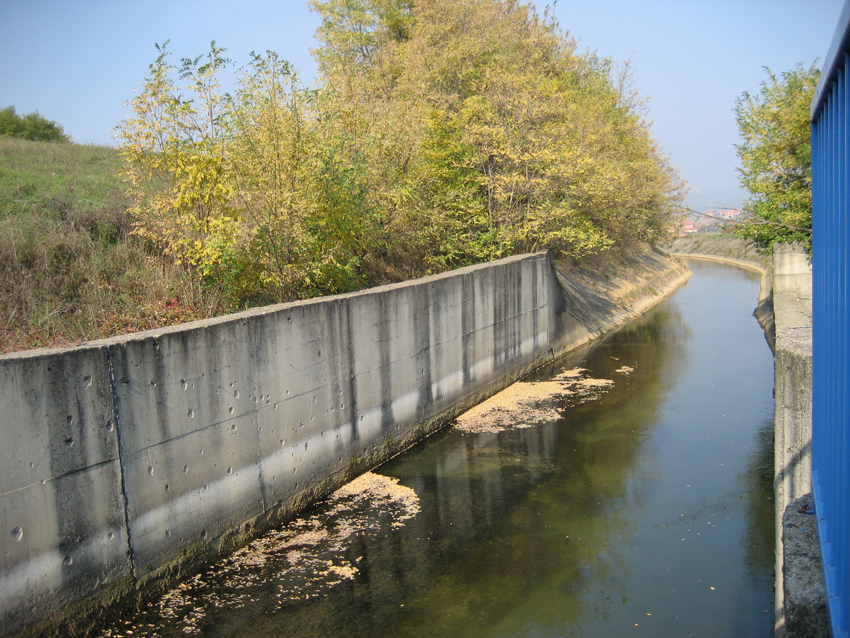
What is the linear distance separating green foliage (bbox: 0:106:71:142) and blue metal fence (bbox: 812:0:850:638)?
86.0 feet

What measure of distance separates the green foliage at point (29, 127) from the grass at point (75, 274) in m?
11.5

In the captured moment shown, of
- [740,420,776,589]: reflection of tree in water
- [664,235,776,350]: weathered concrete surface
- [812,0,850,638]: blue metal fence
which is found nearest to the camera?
[812,0,850,638]: blue metal fence

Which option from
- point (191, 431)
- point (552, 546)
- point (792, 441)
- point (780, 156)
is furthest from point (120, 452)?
point (780, 156)

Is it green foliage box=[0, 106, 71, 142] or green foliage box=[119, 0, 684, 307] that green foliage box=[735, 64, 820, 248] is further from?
green foliage box=[0, 106, 71, 142]

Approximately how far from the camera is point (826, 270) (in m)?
4.69

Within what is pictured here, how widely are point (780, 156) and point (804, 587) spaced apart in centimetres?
1648

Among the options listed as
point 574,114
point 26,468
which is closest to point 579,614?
point 26,468

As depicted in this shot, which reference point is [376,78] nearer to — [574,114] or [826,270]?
[574,114]

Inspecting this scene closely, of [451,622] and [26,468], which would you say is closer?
[26,468]

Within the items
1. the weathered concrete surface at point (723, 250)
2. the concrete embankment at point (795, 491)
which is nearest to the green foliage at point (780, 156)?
the concrete embankment at point (795, 491)

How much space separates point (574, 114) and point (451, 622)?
68.1 feet

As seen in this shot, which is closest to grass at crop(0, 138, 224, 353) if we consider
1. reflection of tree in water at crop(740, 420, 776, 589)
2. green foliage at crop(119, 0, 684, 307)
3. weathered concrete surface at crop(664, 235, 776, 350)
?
green foliage at crop(119, 0, 684, 307)

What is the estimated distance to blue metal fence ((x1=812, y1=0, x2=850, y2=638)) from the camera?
365 cm

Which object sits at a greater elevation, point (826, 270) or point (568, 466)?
point (826, 270)
